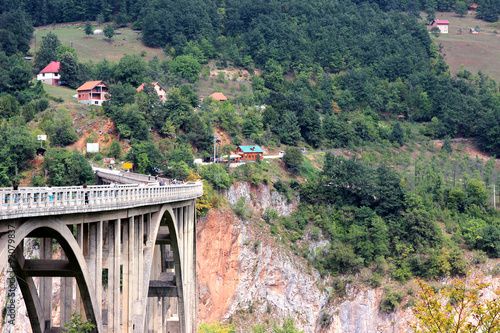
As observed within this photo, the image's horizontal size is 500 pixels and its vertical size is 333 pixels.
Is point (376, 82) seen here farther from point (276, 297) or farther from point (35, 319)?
point (35, 319)

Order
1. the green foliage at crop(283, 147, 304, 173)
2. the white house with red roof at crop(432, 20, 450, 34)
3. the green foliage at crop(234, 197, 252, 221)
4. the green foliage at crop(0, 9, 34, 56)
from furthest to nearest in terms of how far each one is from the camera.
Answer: the white house with red roof at crop(432, 20, 450, 34)
the green foliage at crop(0, 9, 34, 56)
the green foliage at crop(283, 147, 304, 173)
the green foliage at crop(234, 197, 252, 221)

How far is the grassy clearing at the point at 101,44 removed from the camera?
13300 centimetres

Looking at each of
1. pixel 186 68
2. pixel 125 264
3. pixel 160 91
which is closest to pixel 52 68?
pixel 160 91

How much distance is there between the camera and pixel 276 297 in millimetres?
78562

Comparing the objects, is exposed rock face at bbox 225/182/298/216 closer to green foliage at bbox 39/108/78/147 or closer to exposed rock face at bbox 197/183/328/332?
exposed rock face at bbox 197/183/328/332

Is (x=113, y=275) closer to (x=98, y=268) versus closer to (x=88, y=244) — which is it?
(x=98, y=268)

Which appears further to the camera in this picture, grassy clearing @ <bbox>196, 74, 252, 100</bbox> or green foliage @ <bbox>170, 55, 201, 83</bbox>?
green foliage @ <bbox>170, 55, 201, 83</bbox>

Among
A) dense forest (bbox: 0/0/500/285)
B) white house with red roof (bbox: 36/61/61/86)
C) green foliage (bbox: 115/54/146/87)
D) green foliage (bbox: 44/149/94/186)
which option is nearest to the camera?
green foliage (bbox: 44/149/94/186)

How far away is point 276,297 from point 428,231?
22.2 metres

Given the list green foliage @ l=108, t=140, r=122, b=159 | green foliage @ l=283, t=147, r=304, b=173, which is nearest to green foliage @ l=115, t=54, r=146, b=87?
green foliage @ l=108, t=140, r=122, b=159

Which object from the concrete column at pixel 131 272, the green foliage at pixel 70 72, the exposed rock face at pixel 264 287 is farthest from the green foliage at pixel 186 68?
the concrete column at pixel 131 272

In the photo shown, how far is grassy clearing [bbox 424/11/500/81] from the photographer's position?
15238cm

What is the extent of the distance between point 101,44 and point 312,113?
188ft

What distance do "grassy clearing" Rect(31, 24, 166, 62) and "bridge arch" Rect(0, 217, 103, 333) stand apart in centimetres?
10574
